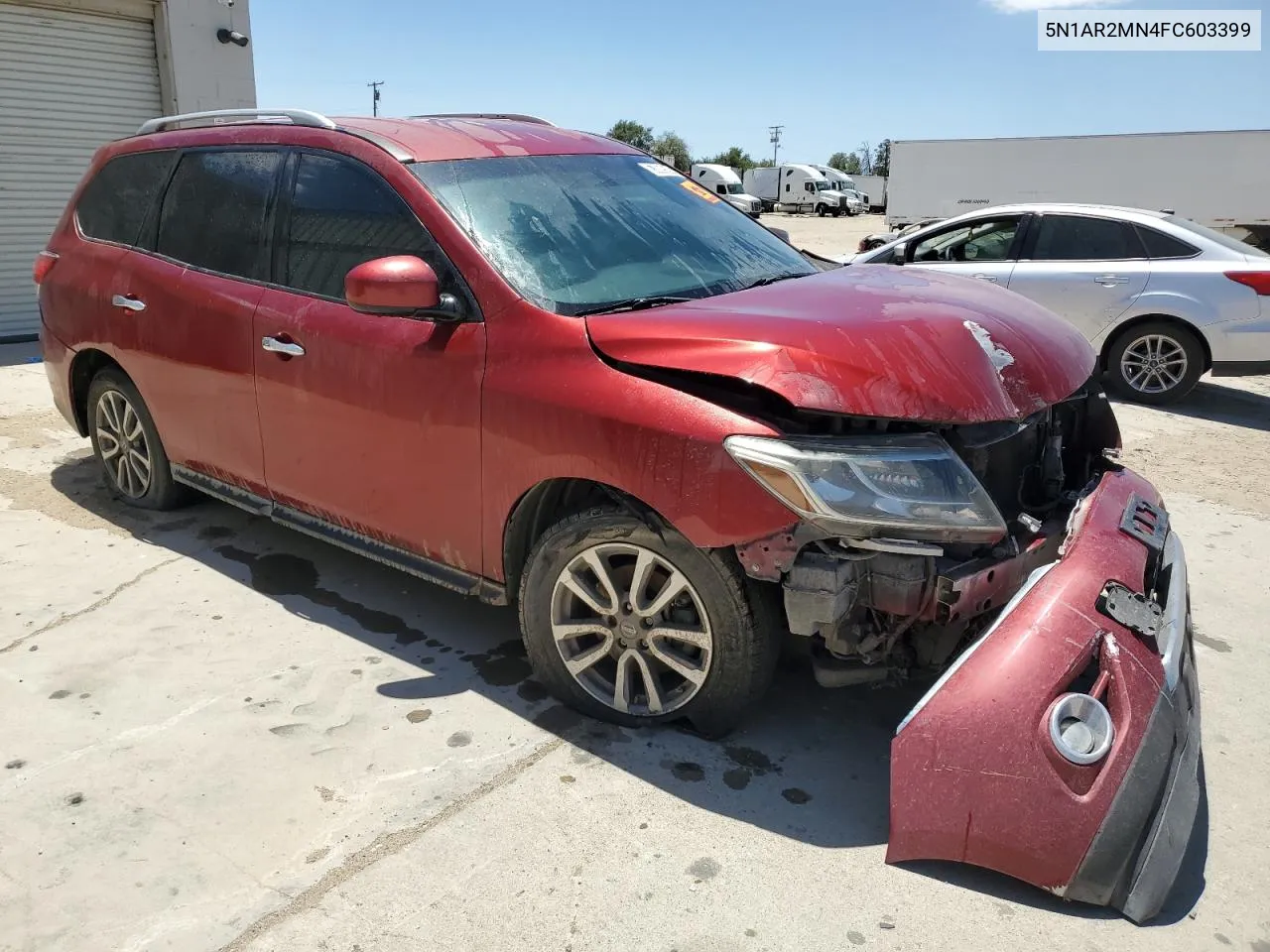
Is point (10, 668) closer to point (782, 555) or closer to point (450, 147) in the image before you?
point (450, 147)

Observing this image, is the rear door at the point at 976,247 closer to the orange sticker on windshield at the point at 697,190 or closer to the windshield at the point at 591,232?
the orange sticker on windshield at the point at 697,190

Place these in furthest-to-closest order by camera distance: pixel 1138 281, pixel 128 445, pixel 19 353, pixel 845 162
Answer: pixel 845 162 → pixel 19 353 → pixel 1138 281 → pixel 128 445

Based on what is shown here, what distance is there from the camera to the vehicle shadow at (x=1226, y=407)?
7773 millimetres

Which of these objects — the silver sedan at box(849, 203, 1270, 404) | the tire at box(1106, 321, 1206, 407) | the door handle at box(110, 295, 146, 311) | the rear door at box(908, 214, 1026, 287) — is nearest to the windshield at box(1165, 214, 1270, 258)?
the silver sedan at box(849, 203, 1270, 404)

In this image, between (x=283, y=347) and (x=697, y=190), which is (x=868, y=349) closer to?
(x=697, y=190)

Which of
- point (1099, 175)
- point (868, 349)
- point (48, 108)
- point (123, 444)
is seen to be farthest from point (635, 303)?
point (1099, 175)

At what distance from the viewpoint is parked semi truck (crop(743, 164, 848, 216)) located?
54.0 meters

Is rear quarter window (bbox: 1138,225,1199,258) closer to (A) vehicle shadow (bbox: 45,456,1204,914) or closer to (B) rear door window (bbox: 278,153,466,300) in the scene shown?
(A) vehicle shadow (bbox: 45,456,1204,914)

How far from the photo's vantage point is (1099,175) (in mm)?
23906

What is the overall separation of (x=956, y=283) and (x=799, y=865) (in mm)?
2128

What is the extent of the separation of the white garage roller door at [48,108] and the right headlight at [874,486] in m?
10.4

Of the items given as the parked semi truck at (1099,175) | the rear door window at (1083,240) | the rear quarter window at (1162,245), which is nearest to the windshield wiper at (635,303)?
the rear door window at (1083,240)

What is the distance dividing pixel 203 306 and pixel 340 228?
2.75 ft

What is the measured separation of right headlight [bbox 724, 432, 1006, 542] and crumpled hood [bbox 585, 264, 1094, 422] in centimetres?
11
